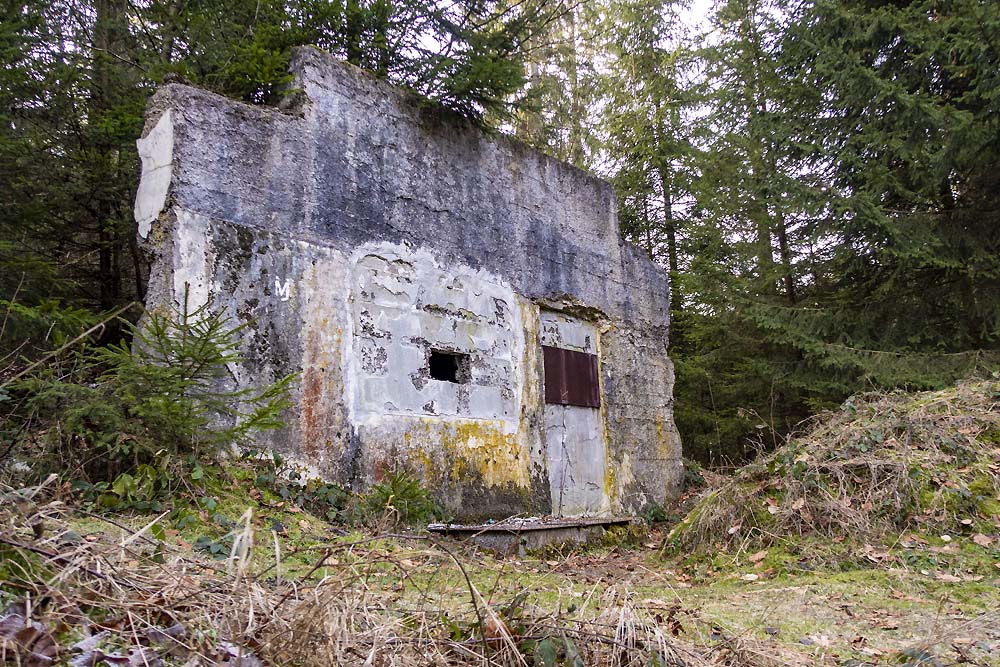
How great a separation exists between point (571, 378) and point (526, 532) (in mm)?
1962

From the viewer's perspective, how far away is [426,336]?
6.97 metres

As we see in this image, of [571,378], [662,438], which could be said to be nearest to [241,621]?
[571,378]

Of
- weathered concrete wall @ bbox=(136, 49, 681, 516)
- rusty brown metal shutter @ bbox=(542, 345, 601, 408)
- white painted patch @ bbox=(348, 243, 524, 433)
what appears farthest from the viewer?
rusty brown metal shutter @ bbox=(542, 345, 601, 408)

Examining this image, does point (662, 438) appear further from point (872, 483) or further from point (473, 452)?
point (872, 483)

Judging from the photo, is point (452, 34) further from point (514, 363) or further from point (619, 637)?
point (619, 637)

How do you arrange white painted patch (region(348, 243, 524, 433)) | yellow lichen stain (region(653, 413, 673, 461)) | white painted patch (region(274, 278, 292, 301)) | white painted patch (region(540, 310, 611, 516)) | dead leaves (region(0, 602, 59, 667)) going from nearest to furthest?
dead leaves (region(0, 602, 59, 667)) < white painted patch (region(274, 278, 292, 301)) < white painted patch (region(348, 243, 524, 433)) < white painted patch (region(540, 310, 611, 516)) < yellow lichen stain (region(653, 413, 673, 461))

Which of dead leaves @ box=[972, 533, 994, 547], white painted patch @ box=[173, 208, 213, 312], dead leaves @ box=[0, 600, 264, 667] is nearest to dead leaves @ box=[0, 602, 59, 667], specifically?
dead leaves @ box=[0, 600, 264, 667]

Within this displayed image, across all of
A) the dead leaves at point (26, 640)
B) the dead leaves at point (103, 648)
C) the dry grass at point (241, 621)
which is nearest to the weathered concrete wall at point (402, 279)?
the dry grass at point (241, 621)

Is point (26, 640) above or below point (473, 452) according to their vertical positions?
below

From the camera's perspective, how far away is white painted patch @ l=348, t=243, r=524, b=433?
652 cm

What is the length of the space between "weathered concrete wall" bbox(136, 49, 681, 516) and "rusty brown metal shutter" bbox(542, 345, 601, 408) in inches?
4.9

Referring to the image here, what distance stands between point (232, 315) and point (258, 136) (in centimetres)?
145

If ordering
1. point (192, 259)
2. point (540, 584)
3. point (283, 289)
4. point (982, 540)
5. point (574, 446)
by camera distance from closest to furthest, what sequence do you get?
point (540, 584) < point (982, 540) < point (192, 259) < point (283, 289) < point (574, 446)

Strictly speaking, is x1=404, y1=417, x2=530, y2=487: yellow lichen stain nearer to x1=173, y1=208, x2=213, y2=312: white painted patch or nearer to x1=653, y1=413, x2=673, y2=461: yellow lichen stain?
x1=173, y1=208, x2=213, y2=312: white painted patch
